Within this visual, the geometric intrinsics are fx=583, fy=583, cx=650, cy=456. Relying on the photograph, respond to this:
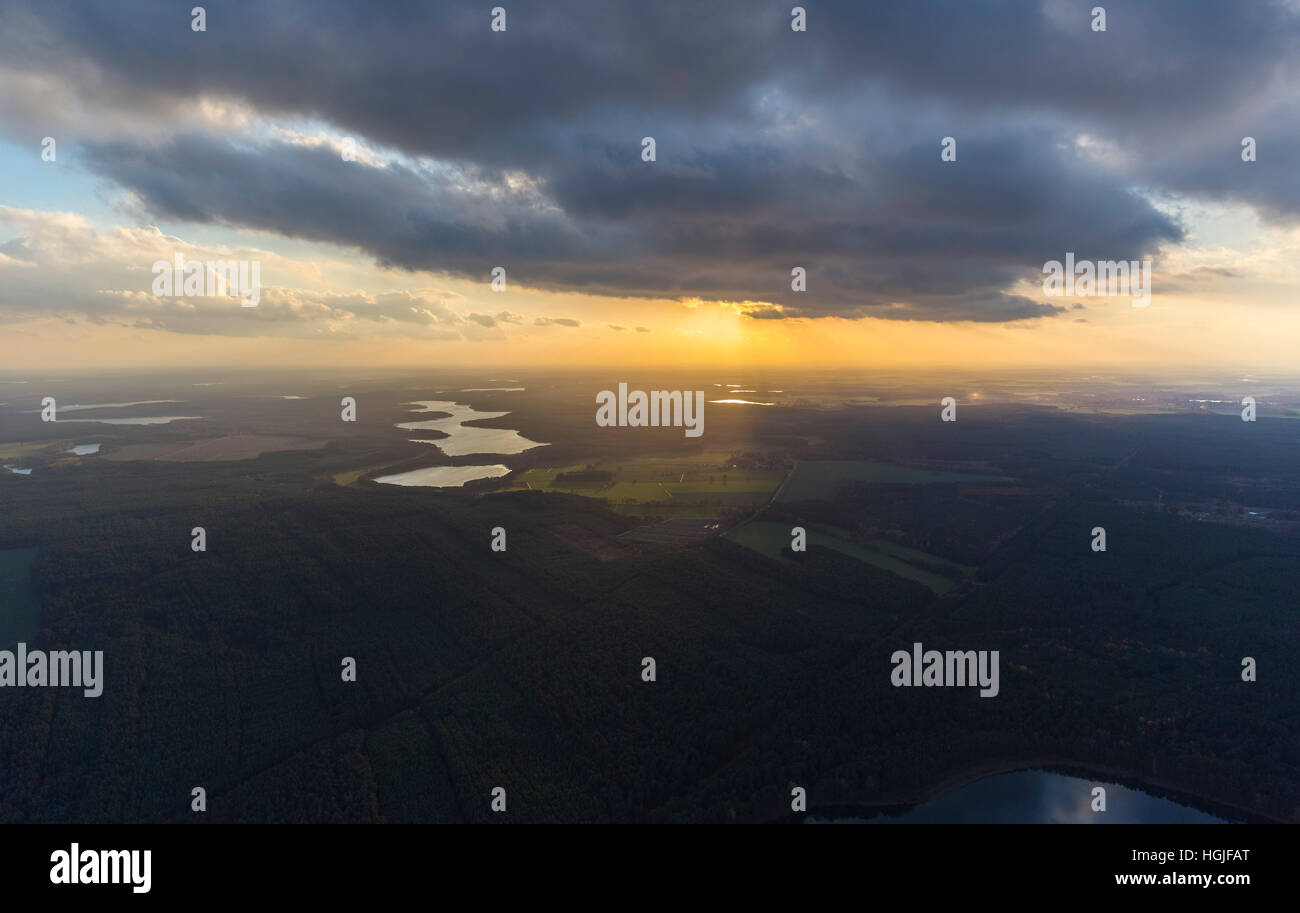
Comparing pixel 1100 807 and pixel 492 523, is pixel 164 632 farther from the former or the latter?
pixel 1100 807

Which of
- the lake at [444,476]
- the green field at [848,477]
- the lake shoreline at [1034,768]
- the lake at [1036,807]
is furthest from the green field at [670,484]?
the lake at [1036,807]

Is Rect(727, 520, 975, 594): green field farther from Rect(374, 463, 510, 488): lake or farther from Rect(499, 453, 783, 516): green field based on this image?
Rect(374, 463, 510, 488): lake

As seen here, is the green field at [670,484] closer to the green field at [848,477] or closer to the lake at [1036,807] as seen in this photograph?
the green field at [848,477]

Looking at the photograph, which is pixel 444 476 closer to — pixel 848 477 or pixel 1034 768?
pixel 848 477

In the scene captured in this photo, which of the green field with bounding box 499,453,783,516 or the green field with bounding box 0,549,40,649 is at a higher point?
the green field with bounding box 499,453,783,516

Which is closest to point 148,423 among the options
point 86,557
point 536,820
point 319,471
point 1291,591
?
point 319,471

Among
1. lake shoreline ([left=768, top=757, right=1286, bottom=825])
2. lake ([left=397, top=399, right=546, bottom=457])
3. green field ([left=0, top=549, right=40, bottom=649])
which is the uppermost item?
lake ([left=397, top=399, right=546, bottom=457])

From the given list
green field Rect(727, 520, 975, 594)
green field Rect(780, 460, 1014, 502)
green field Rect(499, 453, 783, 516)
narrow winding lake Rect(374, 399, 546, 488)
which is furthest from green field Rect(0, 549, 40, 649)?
green field Rect(780, 460, 1014, 502)

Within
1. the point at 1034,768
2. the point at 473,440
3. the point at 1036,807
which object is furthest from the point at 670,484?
the point at 473,440
